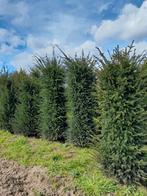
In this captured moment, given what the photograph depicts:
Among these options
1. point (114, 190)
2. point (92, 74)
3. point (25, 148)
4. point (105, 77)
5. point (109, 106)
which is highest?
point (92, 74)

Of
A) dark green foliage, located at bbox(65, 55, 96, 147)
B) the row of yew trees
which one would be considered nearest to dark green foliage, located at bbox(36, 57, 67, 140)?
the row of yew trees

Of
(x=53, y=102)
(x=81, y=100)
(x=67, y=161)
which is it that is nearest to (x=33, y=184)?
(x=67, y=161)

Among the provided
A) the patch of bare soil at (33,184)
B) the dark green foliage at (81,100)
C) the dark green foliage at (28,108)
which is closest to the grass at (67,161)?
the patch of bare soil at (33,184)

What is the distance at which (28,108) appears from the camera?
1181cm

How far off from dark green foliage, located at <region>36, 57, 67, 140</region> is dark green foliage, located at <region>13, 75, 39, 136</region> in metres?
0.79

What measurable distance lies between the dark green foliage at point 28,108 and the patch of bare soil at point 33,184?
3.68 m

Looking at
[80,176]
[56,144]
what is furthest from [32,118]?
[80,176]

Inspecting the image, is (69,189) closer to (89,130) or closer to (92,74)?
(89,130)

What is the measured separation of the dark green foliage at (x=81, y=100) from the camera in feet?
32.2

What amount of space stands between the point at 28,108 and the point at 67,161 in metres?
3.74

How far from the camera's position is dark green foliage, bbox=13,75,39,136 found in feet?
38.6

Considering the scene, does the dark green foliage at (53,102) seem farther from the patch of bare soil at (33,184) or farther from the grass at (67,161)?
the patch of bare soil at (33,184)

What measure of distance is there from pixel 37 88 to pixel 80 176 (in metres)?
4.79

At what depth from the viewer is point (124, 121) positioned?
736 centimetres
